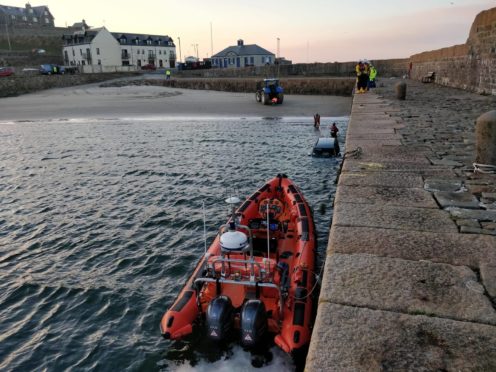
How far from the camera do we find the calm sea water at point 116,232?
199 inches

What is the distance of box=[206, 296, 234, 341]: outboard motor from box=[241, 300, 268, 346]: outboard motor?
0.21m

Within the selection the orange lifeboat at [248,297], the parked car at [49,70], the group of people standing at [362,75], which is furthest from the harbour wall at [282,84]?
the orange lifeboat at [248,297]

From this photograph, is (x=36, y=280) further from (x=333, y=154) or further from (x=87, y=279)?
(x=333, y=154)

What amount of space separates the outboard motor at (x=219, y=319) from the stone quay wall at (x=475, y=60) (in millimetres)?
14344

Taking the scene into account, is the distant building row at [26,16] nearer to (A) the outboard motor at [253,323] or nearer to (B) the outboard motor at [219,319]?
(B) the outboard motor at [219,319]

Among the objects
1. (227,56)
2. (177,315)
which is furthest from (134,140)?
(227,56)

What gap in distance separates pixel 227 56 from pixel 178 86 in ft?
86.8

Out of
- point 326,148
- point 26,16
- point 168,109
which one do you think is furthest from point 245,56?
point 26,16

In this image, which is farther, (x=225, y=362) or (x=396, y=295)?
(x=225, y=362)

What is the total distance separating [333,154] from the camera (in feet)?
46.6

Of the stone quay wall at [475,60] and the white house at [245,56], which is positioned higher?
the white house at [245,56]

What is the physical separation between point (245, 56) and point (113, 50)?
27119 mm

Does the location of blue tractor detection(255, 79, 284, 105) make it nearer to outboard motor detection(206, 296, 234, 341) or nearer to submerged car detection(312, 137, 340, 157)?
submerged car detection(312, 137, 340, 157)

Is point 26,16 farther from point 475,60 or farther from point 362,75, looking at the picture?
point 475,60
